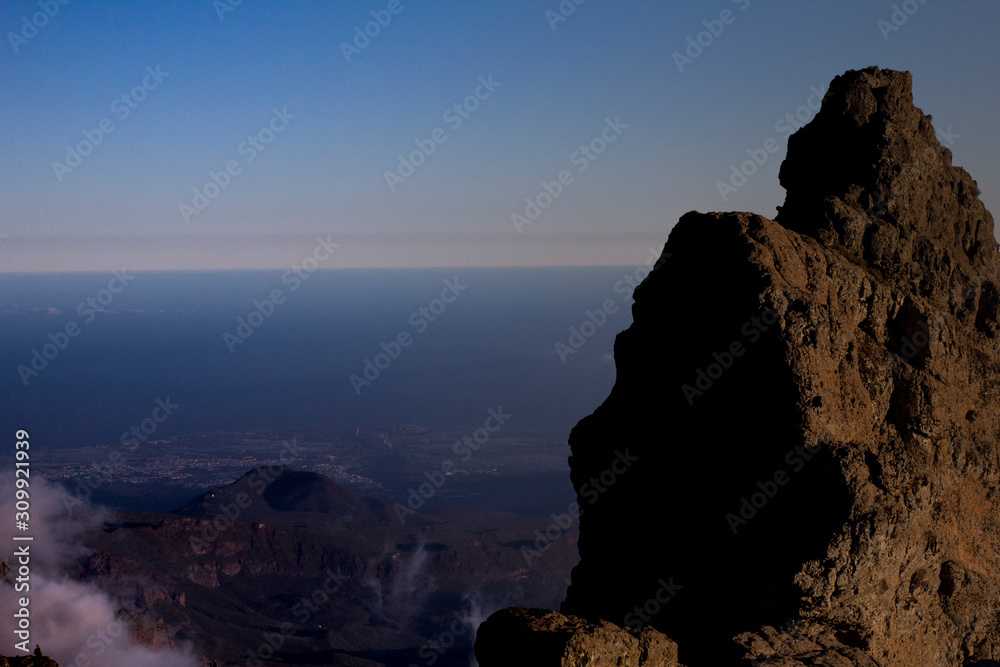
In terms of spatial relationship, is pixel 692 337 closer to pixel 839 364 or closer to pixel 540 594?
pixel 839 364

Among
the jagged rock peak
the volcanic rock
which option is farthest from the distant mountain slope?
the volcanic rock

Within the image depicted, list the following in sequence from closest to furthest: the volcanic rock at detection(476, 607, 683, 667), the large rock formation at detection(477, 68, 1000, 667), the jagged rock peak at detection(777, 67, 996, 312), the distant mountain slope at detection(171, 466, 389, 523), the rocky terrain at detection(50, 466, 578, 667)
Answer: the volcanic rock at detection(476, 607, 683, 667) → the large rock formation at detection(477, 68, 1000, 667) → the jagged rock peak at detection(777, 67, 996, 312) → the rocky terrain at detection(50, 466, 578, 667) → the distant mountain slope at detection(171, 466, 389, 523)

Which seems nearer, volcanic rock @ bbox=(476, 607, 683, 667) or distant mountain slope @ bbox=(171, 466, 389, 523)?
volcanic rock @ bbox=(476, 607, 683, 667)

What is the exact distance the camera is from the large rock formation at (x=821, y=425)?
1377cm

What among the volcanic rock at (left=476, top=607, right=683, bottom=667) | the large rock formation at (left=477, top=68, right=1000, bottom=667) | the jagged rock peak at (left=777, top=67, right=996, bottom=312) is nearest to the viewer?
the volcanic rock at (left=476, top=607, right=683, bottom=667)

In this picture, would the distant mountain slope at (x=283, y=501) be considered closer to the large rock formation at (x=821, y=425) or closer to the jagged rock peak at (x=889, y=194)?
the large rock formation at (x=821, y=425)

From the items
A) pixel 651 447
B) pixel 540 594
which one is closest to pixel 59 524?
pixel 540 594

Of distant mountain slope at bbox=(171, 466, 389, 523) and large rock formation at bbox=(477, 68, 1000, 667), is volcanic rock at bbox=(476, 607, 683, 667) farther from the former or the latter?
distant mountain slope at bbox=(171, 466, 389, 523)

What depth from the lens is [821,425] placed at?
14055 mm

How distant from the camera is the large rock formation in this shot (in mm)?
13773

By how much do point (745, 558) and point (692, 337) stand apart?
4.71 m

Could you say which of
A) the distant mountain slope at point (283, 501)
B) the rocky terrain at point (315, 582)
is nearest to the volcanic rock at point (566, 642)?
the rocky terrain at point (315, 582)

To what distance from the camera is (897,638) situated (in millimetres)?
14500

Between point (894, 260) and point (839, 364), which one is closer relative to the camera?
point (839, 364)
